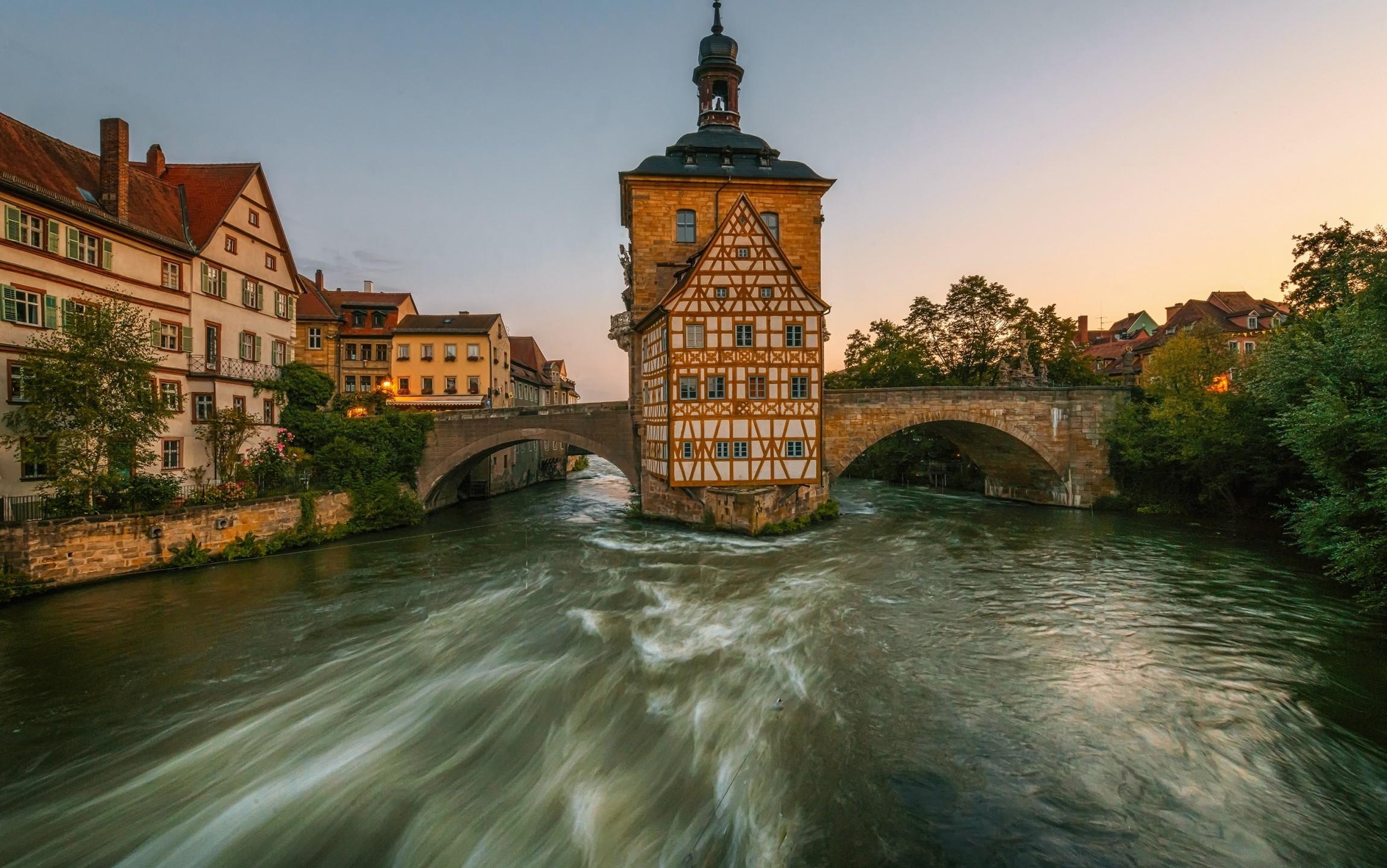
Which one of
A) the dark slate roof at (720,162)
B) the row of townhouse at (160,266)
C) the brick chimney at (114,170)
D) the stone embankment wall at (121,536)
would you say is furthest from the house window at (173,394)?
the dark slate roof at (720,162)

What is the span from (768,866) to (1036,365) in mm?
33408

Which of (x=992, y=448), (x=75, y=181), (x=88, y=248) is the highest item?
(x=75, y=181)

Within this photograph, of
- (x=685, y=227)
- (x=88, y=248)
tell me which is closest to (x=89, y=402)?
(x=88, y=248)

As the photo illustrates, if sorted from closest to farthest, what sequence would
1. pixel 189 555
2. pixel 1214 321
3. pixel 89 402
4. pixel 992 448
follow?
pixel 89 402, pixel 189 555, pixel 992 448, pixel 1214 321

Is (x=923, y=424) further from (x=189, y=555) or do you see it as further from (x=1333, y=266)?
(x=189, y=555)

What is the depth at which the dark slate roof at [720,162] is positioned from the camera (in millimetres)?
22047

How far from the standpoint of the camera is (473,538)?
2006 centimetres

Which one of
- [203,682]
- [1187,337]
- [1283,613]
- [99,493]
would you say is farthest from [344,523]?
[1187,337]

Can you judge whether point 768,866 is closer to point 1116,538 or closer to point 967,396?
point 1116,538

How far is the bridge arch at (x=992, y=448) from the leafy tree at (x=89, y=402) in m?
20.3

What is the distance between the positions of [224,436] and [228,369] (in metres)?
2.64

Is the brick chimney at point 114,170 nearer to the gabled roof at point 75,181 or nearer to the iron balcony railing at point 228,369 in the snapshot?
the gabled roof at point 75,181

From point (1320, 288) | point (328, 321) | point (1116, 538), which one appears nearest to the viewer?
point (1116, 538)

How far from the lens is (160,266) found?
1736 centimetres
